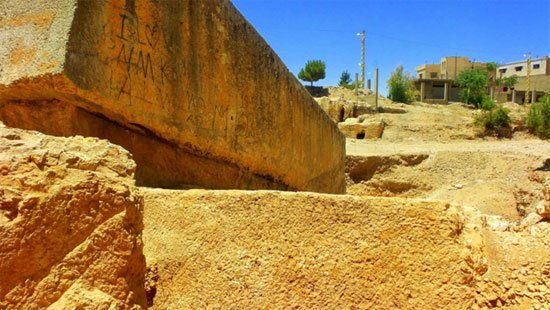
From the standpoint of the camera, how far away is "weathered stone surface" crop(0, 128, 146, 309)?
117 cm

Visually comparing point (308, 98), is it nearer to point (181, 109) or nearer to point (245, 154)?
point (245, 154)

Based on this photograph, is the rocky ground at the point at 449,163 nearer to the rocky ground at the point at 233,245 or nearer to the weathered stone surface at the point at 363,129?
the weathered stone surface at the point at 363,129

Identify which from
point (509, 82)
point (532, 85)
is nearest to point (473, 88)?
point (509, 82)

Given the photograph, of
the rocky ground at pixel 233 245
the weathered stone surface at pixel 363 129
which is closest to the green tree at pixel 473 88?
the weathered stone surface at pixel 363 129

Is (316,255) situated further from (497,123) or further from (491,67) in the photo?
(491,67)

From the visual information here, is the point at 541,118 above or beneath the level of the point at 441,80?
beneath

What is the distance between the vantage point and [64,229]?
4.12ft

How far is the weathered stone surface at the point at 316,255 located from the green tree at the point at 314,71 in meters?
35.5

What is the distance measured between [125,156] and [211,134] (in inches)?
73.4

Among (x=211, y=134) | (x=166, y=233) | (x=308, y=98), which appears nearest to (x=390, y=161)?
(x=308, y=98)

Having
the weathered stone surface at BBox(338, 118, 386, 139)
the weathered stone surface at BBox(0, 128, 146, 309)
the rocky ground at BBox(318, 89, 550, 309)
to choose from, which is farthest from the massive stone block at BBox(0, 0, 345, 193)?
the weathered stone surface at BBox(338, 118, 386, 139)

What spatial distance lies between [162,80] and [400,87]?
3245 cm

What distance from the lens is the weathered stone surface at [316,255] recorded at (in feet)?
5.06

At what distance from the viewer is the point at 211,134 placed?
11.3 ft
